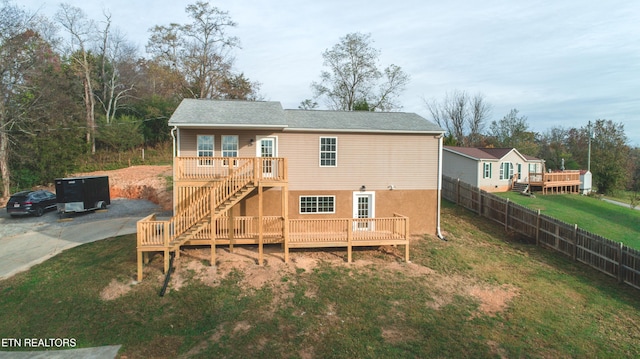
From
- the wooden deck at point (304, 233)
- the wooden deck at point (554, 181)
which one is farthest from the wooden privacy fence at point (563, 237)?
the wooden deck at point (554, 181)

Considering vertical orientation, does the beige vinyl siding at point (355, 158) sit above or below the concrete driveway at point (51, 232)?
above

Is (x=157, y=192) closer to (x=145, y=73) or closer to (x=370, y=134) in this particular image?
(x=370, y=134)

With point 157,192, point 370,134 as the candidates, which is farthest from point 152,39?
point 370,134

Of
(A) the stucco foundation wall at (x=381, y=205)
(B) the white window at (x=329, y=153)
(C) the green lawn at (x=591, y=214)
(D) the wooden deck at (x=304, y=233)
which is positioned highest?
(B) the white window at (x=329, y=153)

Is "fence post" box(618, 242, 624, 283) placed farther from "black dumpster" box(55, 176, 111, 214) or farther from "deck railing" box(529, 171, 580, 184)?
"black dumpster" box(55, 176, 111, 214)

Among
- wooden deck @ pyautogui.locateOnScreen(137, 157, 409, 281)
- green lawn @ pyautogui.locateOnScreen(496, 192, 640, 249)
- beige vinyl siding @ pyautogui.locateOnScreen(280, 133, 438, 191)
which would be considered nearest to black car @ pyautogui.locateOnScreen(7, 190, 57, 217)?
wooden deck @ pyautogui.locateOnScreen(137, 157, 409, 281)

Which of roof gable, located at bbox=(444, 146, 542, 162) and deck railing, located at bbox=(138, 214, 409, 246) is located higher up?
roof gable, located at bbox=(444, 146, 542, 162)

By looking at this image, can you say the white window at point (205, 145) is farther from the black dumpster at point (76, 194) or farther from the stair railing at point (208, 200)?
the black dumpster at point (76, 194)
